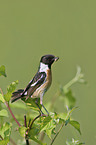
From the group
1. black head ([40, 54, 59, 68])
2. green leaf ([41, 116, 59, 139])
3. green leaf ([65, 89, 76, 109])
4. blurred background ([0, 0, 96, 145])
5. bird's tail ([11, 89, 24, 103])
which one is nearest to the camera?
green leaf ([41, 116, 59, 139])

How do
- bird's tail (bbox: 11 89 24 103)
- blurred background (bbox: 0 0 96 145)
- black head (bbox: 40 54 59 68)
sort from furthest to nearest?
blurred background (bbox: 0 0 96 145) → black head (bbox: 40 54 59 68) → bird's tail (bbox: 11 89 24 103)

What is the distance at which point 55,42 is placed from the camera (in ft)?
45.6

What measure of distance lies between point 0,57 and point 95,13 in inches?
229

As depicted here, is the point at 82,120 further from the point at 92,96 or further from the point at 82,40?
the point at 82,40

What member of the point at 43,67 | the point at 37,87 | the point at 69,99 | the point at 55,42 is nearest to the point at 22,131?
the point at 37,87

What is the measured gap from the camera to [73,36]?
1518 cm

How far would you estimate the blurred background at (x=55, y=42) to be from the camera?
8.73 metres

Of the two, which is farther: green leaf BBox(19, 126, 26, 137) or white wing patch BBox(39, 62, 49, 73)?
white wing patch BBox(39, 62, 49, 73)

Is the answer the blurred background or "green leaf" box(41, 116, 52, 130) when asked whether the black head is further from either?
the blurred background

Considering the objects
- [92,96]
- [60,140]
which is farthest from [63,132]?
[92,96]

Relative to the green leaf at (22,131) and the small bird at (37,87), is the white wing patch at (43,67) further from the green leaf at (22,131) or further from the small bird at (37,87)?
the green leaf at (22,131)

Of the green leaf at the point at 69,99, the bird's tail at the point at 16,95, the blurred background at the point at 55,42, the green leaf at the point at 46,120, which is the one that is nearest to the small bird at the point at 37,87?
the bird's tail at the point at 16,95

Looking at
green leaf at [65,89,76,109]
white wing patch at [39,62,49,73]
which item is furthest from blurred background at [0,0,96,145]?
white wing patch at [39,62,49,73]

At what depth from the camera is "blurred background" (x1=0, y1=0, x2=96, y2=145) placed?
8725 mm
